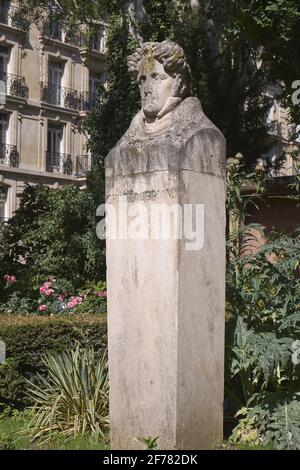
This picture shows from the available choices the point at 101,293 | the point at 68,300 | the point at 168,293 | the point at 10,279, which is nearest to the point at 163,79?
the point at 168,293

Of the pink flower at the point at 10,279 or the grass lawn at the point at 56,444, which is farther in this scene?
the pink flower at the point at 10,279

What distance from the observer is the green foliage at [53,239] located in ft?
56.1

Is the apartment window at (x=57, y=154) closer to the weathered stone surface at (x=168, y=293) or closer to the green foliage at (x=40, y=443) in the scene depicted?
the green foliage at (x=40, y=443)

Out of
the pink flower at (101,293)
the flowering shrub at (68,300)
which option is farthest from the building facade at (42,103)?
the pink flower at (101,293)

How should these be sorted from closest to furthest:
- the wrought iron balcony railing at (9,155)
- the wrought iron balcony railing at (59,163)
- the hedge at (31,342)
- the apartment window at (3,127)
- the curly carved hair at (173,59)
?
1. the curly carved hair at (173,59)
2. the hedge at (31,342)
3. the wrought iron balcony railing at (9,155)
4. the apartment window at (3,127)
5. the wrought iron balcony railing at (59,163)

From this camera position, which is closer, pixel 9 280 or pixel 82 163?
pixel 9 280

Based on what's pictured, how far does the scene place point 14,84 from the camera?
3978 cm

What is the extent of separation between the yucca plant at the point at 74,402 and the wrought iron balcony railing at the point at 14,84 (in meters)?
33.4

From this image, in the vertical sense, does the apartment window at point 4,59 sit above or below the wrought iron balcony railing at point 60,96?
above

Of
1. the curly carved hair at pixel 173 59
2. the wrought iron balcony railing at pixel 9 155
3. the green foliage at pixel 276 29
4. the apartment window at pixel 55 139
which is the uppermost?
the apartment window at pixel 55 139

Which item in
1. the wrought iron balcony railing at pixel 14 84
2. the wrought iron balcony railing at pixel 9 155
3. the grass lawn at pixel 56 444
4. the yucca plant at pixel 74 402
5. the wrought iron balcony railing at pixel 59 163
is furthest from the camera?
the wrought iron balcony railing at pixel 59 163

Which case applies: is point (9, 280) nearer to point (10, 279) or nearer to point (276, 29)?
point (10, 279)

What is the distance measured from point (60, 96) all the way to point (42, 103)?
1877mm
